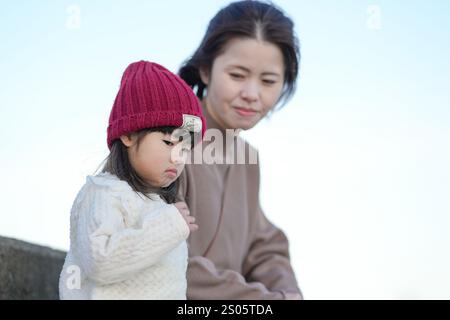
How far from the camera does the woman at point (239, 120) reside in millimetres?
2623

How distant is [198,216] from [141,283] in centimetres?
72

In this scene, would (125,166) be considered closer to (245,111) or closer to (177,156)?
(177,156)

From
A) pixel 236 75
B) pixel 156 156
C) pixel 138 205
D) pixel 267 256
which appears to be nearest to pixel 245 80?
pixel 236 75

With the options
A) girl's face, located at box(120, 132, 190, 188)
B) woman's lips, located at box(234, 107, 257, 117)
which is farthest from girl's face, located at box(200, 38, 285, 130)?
girl's face, located at box(120, 132, 190, 188)

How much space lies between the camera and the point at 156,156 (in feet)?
6.44

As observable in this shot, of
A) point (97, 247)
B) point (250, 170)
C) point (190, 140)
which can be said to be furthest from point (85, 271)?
point (250, 170)

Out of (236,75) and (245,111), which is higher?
(236,75)

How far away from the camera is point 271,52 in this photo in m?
2.67

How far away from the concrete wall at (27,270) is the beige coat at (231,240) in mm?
565

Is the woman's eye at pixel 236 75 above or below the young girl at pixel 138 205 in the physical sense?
above

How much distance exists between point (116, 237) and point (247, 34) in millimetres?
1136

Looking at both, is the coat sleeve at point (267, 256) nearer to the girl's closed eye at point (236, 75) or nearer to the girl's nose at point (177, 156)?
the girl's closed eye at point (236, 75)

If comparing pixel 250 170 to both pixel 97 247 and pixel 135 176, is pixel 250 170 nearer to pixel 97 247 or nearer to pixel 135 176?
pixel 135 176

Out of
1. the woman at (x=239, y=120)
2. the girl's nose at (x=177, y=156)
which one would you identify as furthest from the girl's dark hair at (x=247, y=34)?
the girl's nose at (x=177, y=156)
